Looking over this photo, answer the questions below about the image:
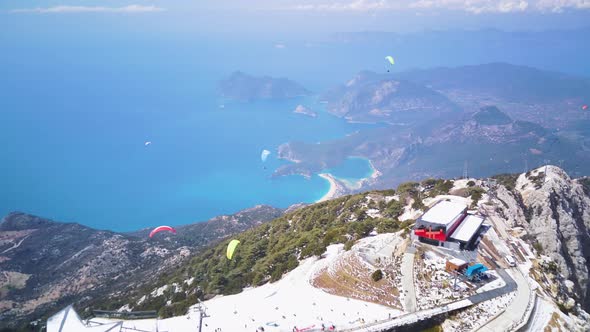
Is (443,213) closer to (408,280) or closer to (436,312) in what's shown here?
(408,280)

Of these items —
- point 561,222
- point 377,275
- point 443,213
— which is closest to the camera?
point 377,275

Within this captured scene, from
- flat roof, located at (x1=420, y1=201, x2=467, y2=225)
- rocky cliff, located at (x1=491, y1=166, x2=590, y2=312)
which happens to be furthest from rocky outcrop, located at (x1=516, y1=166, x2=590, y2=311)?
flat roof, located at (x1=420, y1=201, x2=467, y2=225)

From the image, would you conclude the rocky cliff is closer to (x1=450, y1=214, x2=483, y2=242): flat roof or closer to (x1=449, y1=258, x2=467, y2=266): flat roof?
(x1=450, y1=214, x2=483, y2=242): flat roof

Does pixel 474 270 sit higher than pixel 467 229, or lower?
lower

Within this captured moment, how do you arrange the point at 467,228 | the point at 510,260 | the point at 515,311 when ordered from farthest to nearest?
the point at 467,228, the point at 510,260, the point at 515,311

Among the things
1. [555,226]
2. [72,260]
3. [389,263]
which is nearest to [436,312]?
[389,263]

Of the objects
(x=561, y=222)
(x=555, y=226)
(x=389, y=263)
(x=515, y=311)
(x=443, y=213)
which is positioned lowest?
(x=561, y=222)

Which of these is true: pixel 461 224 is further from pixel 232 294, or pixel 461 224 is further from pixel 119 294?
pixel 119 294
